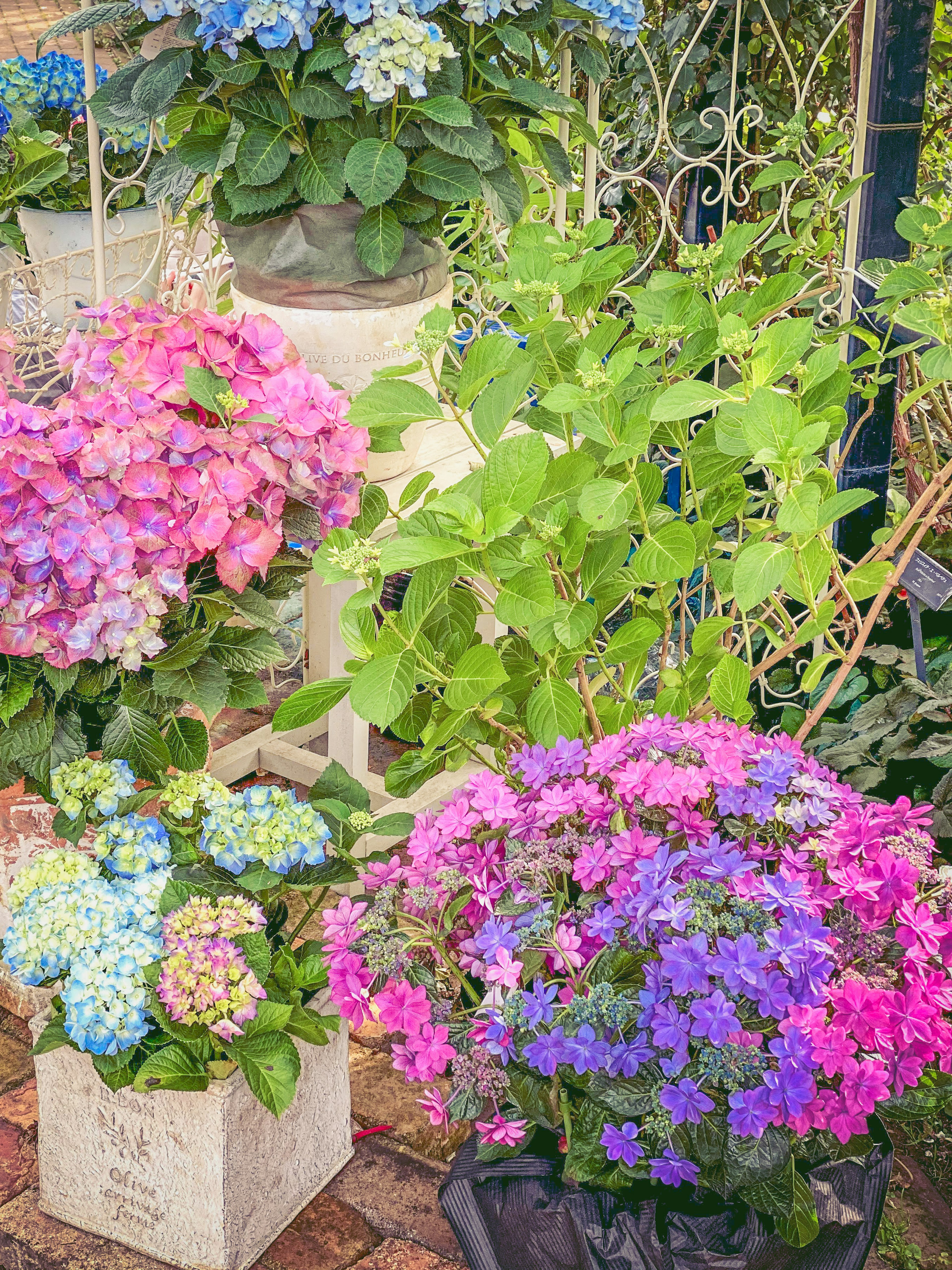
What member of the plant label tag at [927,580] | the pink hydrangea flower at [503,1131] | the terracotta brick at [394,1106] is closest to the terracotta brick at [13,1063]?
the terracotta brick at [394,1106]

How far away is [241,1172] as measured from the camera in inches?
61.4

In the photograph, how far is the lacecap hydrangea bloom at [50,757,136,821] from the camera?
5.12ft

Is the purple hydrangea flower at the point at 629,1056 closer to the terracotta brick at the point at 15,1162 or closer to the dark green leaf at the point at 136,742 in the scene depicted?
the dark green leaf at the point at 136,742

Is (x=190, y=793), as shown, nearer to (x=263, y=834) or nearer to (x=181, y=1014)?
(x=263, y=834)

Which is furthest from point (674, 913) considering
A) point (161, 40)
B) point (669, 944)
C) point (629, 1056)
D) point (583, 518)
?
point (161, 40)

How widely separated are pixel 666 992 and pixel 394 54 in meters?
1.17

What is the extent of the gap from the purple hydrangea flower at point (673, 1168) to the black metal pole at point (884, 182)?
1.27 metres

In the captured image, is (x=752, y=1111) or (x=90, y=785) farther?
(x=90, y=785)

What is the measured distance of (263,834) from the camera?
5.00 feet

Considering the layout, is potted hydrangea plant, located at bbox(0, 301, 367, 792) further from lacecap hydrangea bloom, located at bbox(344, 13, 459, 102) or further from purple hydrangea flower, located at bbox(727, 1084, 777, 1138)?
purple hydrangea flower, located at bbox(727, 1084, 777, 1138)

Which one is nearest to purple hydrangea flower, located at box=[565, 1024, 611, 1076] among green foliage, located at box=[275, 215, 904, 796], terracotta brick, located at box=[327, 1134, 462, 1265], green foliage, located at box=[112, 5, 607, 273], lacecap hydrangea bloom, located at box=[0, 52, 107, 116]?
green foliage, located at box=[275, 215, 904, 796]

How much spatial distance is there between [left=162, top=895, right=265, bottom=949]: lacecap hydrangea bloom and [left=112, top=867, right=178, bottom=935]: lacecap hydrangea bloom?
0.05 ft

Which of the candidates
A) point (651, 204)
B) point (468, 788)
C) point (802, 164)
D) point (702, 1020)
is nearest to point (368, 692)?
point (468, 788)

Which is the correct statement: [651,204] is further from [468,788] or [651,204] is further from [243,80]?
[468,788]
